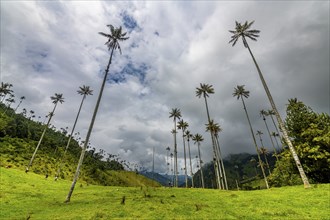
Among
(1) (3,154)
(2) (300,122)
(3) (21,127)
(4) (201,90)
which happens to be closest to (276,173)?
(2) (300,122)

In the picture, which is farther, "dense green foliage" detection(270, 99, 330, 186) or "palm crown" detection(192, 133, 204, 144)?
"palm crown" detection(192, 133, 204, 144)

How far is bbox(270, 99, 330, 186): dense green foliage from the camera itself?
34.2 m

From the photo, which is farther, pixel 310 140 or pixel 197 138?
pixel 197 138

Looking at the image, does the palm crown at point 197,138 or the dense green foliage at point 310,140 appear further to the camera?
the palm crown at point 197,138

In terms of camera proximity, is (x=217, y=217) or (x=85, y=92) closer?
(x=217, y=217)

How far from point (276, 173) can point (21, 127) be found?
117371 millimetres

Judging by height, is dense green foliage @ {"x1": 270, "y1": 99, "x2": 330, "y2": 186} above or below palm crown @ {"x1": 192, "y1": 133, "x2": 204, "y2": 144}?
below

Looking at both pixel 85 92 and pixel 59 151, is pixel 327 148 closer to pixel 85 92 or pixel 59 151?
pixel 85 92

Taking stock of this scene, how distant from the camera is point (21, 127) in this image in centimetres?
10569

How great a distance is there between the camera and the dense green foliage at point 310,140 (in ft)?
112

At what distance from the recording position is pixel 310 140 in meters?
36.1

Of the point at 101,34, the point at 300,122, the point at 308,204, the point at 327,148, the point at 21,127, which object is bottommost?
the point at 308,204

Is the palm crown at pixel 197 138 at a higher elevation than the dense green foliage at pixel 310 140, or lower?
higher

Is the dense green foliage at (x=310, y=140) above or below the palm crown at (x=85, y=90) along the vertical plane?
below
